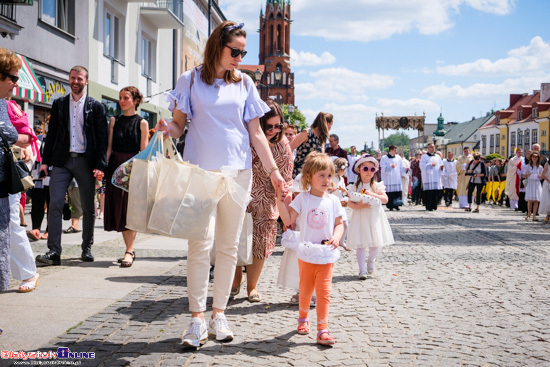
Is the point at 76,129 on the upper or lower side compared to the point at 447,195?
upper

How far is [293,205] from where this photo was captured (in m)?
4.91

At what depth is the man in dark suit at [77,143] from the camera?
740 centimetres

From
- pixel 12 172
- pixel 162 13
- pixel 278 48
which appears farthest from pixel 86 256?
pixel 278 48

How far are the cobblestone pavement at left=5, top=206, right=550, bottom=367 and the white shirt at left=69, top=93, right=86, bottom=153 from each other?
5.99 ft

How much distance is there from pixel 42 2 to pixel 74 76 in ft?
35.7

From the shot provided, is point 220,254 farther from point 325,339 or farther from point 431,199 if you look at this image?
point 431,199

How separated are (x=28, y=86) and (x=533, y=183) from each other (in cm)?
1352

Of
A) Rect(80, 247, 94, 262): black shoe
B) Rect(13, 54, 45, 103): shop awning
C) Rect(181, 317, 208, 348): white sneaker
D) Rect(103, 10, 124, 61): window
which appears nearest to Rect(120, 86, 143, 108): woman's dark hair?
Rect(80, 247, 94, 262): black shoe

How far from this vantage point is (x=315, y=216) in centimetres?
484

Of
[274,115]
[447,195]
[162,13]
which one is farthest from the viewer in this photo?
[162,13]

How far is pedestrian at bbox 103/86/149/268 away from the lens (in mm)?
7578

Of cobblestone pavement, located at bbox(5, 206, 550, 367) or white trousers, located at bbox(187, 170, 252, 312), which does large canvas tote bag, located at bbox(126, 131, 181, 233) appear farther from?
cobblestone pavement, located at bbox(5, 206, 550, 367)

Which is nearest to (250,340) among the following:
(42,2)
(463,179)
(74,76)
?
(74,76)

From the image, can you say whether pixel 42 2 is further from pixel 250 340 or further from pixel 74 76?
pixel 250 340
